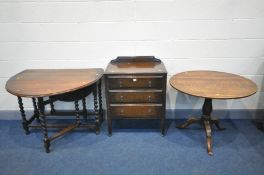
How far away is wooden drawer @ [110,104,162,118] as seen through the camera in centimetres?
242

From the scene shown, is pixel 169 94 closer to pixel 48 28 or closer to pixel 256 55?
pixel 256 55

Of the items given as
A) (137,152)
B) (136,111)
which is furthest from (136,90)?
(137,152)

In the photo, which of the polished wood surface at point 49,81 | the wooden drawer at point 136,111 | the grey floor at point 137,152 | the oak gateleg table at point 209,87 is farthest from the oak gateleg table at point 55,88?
the oak gateleg table at point 209,87

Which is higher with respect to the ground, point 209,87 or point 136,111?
point 209,87

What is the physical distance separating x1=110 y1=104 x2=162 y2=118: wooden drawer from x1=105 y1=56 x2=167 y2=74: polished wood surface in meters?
0.37

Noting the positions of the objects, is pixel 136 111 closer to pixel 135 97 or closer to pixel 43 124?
pixel 135 97

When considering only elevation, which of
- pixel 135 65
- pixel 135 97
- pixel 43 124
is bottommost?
pixel 43 124

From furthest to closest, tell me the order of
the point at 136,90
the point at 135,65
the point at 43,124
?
1. the point at 135,65
2. the point at 136,90
3. the point at 43,124

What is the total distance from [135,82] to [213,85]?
0.74 meters

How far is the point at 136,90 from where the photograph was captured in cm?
236

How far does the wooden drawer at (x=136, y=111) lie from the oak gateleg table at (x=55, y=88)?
10.5 inches

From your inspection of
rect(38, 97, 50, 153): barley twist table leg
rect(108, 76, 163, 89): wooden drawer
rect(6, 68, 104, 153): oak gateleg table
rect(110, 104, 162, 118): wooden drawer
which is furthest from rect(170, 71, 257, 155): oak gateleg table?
rect(38, 97, 50, 153): barley twist table leg

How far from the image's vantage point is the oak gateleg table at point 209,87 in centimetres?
203

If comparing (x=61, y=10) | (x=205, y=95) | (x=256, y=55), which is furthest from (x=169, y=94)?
(x=61, y=10)
